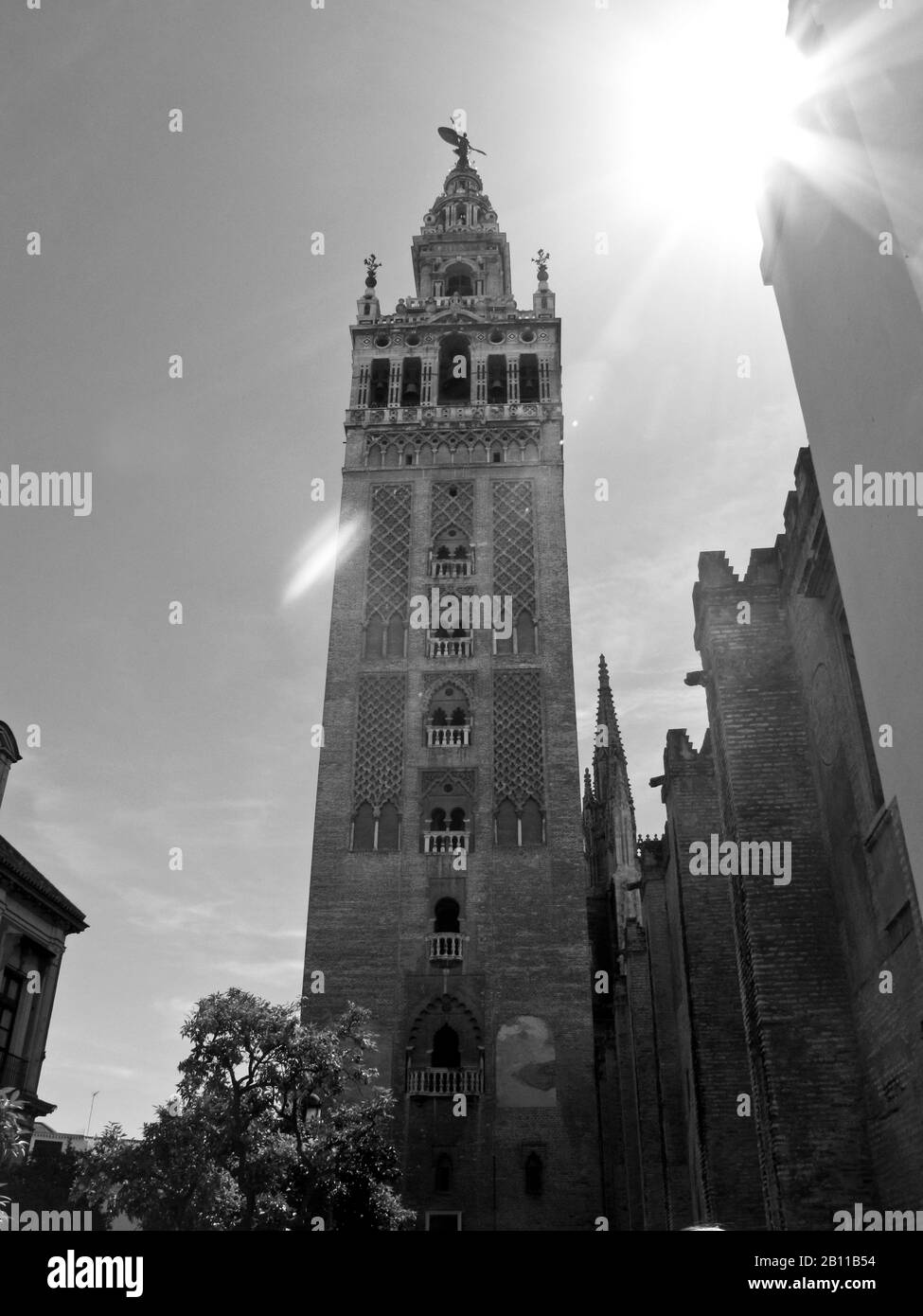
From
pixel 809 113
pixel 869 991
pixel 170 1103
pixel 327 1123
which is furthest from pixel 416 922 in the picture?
pixel 809 113

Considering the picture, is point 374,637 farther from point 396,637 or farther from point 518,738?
point 518,738

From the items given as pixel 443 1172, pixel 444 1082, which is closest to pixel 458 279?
pixel 444 1082

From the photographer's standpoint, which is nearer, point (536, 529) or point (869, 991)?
point (869, 991)

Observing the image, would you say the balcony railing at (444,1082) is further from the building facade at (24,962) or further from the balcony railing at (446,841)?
the building facade at (24,962)

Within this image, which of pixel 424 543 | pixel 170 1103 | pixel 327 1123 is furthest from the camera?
pixel 424 543

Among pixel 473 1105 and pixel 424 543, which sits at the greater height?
pixel 424 543

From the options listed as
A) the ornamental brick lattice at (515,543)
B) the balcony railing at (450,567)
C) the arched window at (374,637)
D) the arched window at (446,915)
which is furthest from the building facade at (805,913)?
the balcony railing at (450,567)

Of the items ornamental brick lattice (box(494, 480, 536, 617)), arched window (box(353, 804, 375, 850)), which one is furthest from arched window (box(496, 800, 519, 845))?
ornamental brick lattice (box(494, 480, 536, 617))

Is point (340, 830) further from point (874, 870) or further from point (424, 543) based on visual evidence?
point (874, 870)

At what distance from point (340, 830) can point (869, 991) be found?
21.5m

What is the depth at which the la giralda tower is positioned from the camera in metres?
25.8

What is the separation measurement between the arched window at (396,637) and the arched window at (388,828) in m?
5.16

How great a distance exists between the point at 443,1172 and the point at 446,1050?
2888 millimetres

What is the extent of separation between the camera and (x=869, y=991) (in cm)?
962
